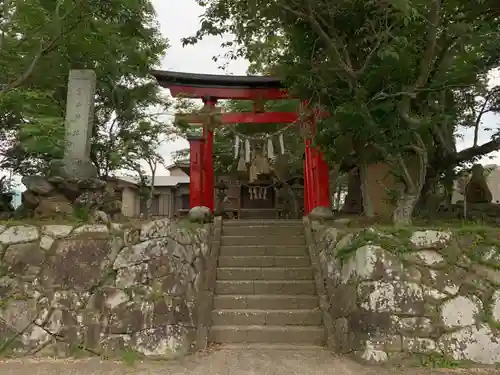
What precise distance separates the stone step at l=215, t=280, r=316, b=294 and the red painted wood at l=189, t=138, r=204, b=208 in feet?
17.5

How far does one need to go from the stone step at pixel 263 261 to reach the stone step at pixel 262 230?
1026mm

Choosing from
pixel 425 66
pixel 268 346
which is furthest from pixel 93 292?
pixel 425 66

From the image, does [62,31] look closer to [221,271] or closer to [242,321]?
[221,271]

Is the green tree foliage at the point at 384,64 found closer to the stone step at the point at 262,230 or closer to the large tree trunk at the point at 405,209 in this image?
the large tree trunk at the point at 405,209

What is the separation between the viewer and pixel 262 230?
8.12 meters

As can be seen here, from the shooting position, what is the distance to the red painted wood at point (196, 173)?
1146 cm

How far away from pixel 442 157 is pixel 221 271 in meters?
5.27

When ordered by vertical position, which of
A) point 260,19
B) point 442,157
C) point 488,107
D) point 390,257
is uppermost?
point 260,19

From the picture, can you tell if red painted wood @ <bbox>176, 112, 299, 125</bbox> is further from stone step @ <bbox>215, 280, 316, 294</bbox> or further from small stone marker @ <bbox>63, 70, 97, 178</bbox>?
stone step @ <bbox>215, 280, 316, 294</bbox>

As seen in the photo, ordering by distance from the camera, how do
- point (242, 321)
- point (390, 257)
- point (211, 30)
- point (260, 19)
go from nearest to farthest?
point (390, 257) → point (242, 321) → point (260, 19) → point (211, 30)

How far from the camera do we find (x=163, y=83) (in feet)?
36.4

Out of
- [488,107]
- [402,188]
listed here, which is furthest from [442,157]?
[402,188]

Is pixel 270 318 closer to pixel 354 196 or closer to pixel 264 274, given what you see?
pixel 264 274

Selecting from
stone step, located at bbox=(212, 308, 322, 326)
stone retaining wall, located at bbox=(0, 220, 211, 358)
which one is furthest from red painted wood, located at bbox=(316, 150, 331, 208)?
stone retaining wall, located at bbox=(0, 220, 211, 358)
